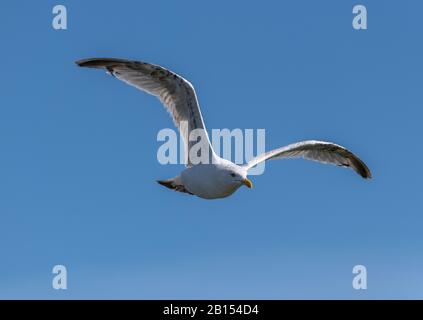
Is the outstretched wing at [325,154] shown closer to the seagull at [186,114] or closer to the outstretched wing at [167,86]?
the seagull at [186,114]

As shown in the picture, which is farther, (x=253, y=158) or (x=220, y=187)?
(x=253, y=158)

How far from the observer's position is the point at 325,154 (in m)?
14.3

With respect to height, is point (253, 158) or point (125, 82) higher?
point (125, 82)

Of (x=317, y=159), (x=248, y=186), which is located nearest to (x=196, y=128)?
(x=248, y=186)

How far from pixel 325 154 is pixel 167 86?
13.7ft

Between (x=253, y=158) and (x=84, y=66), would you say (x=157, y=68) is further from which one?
(x=253, y=158)

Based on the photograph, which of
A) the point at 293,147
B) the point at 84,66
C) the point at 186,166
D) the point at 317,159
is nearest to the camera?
the point at 84,66

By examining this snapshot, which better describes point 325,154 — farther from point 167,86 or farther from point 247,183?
point 167,86

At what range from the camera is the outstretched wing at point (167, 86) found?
37.1ft

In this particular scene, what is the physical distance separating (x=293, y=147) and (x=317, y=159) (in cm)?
136

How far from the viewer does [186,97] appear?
37.8 feet

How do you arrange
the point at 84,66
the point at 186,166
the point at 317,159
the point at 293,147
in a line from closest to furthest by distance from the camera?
the point at 84,66 → the point at 186,166 → the point at 293,147 → the point at 317,159

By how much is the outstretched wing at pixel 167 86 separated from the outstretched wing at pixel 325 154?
6.56 feet

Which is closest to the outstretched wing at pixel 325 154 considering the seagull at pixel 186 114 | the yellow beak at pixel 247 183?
the seagull at pixel 186 114
